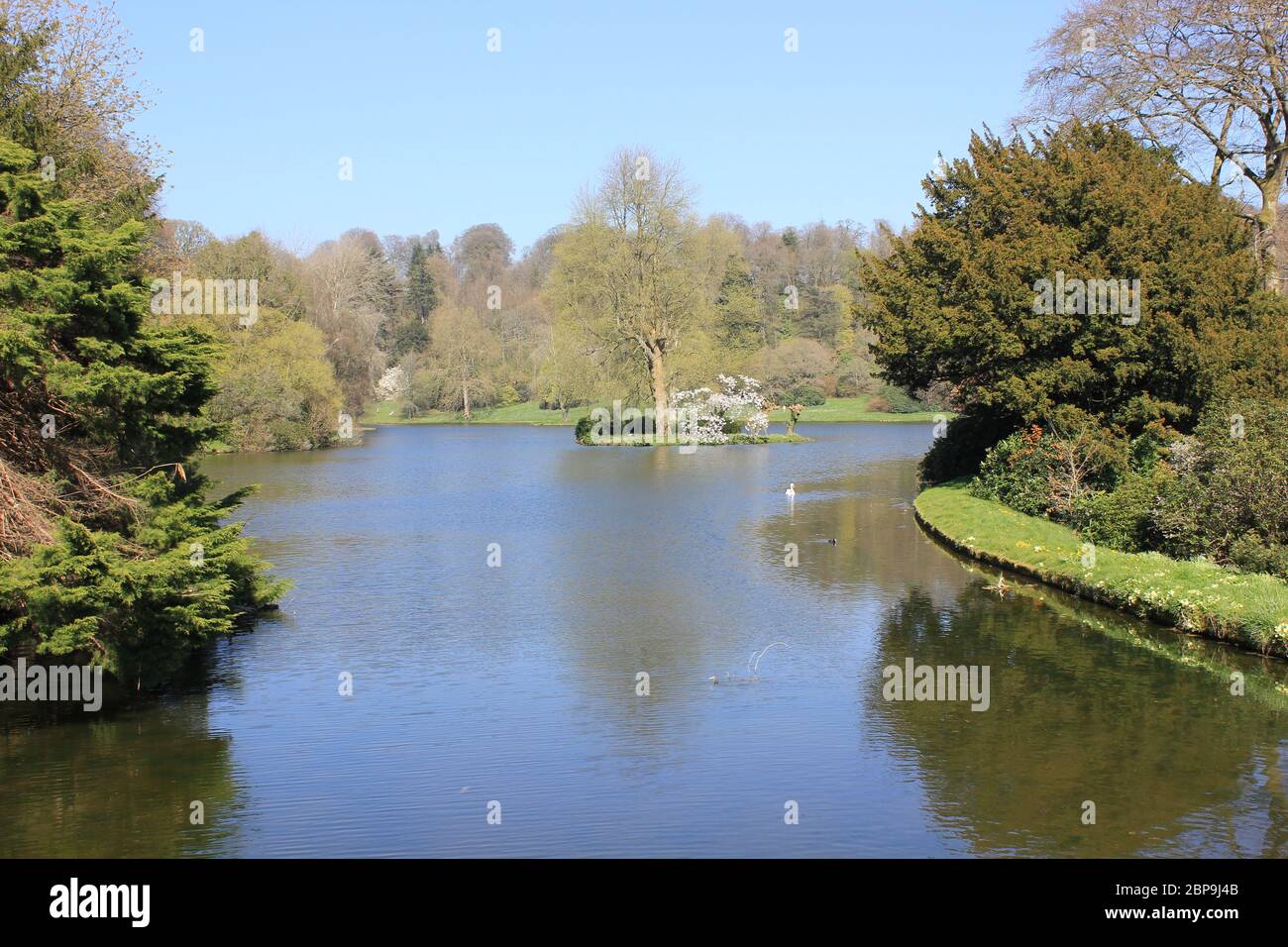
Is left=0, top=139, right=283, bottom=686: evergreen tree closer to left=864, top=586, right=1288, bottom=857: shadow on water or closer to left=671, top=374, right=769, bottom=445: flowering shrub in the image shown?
left=864, top=586, right=1288, bottom=857: shadow on water

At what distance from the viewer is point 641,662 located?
17828 millimetres

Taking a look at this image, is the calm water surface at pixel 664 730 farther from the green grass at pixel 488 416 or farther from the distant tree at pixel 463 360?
the distant tree at pixel 463 360

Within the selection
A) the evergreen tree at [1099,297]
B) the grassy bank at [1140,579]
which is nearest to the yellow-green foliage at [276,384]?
the evergreen tree at [1099,297]

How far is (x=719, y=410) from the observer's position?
70.6 m

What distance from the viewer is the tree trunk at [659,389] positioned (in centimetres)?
6869

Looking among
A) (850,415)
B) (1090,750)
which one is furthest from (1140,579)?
(850,415)

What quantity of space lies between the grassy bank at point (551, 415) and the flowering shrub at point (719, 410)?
57.2ft

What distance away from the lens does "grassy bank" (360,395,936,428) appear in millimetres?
91250

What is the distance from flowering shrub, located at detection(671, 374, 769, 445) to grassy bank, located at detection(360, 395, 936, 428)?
1743 centimetres

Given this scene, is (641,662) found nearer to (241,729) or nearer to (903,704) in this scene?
(903,704)

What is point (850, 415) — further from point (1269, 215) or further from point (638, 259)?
point (1269, 215)

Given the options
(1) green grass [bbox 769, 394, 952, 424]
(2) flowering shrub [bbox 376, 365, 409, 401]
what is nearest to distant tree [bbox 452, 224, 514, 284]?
(2) flowering shrub [bbox 376, 365, 409, 401]

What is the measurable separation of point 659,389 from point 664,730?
54.9 m
